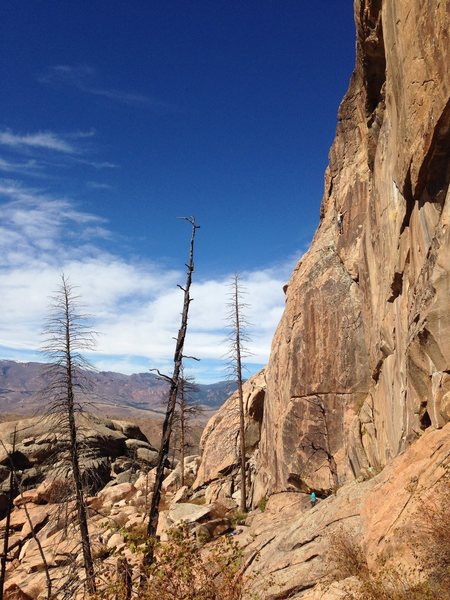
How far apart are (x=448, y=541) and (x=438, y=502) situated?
0.75 metres

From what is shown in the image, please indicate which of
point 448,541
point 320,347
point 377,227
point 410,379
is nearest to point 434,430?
point 410,379

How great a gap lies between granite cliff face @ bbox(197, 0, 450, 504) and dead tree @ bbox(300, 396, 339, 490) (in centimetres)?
5

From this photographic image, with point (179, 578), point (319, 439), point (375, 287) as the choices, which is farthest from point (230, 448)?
point (179, 578)

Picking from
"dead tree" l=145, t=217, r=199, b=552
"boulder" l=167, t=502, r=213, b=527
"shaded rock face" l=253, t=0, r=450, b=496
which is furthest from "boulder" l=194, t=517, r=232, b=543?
"dead tree" l=145, t=217, r=199, b=552

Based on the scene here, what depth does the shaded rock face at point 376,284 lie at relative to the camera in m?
8.53

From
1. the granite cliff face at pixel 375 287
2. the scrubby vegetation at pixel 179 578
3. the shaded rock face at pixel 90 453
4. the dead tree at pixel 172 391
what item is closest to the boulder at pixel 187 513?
the granite cliff face at pixel 375 287

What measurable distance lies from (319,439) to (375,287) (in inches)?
329

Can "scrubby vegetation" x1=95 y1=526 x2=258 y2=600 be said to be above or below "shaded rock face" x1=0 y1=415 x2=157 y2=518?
above

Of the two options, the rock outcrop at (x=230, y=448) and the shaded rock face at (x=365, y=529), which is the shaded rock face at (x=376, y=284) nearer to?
the shaded rock face at (x=365, y=529)

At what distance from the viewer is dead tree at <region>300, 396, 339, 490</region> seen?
1927cm

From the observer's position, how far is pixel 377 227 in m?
15.0

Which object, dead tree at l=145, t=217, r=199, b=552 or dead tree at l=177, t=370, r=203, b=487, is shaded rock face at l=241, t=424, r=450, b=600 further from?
dead tree at l=177, t=370, r=203, b=487

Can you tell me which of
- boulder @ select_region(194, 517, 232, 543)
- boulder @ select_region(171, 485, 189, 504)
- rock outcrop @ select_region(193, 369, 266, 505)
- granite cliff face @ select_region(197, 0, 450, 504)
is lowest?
boulder @ select_region(171, 485, 189, 504)

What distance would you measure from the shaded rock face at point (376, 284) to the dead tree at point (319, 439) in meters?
0.07
